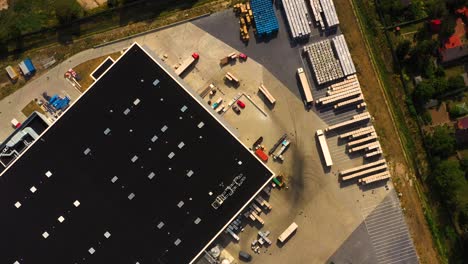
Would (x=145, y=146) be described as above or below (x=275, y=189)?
above

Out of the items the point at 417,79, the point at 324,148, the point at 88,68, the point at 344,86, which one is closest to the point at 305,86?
the point at 344,86

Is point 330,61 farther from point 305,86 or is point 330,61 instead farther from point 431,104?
point 431,104

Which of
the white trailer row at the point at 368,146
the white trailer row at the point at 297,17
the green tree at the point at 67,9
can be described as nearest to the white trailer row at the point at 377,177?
the white trailer row at the point at 368,146

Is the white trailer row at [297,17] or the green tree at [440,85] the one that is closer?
the green tree at [440,85]

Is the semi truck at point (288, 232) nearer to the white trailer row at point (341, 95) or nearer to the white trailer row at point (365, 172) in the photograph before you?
the white trailer row at point (365, 172)

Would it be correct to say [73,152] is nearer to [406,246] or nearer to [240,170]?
[240,170]

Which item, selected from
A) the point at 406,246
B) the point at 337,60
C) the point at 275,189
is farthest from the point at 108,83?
the point at 406,246
